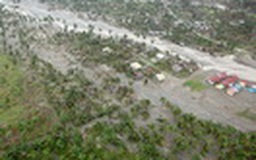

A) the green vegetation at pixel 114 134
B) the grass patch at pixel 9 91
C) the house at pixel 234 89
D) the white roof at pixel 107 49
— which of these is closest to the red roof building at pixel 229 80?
the house at pixel 234 89

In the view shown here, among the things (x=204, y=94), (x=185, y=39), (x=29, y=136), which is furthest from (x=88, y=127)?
(x=185, y=39)

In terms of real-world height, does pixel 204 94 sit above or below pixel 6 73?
below

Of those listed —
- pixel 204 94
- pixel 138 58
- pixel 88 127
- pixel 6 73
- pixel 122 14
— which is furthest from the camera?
pixel 122 14

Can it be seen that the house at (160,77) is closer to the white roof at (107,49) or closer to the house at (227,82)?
the house at (227,82)

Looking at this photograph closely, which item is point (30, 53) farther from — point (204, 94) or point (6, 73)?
point (204, 94)

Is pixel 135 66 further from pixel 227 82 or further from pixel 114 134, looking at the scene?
pixel 114 134

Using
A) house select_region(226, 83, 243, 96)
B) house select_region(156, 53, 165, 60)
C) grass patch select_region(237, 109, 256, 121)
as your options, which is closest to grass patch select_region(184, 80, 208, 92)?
house select_region(226, 83, 243, 96)

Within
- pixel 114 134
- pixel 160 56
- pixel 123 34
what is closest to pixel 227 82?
pixel 160 56
